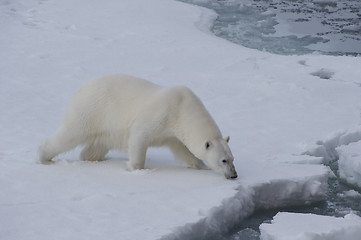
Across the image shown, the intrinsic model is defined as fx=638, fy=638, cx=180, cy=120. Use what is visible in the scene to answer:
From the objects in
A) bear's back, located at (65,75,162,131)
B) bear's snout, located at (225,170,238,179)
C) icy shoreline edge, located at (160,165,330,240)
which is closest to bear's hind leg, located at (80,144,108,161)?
bear's back, located at (65,75,162,131)

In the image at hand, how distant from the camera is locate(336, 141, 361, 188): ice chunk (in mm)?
4812

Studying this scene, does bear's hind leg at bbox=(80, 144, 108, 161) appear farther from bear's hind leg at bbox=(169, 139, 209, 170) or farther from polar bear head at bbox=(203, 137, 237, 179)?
polar bear head at bbox=(203, 137, 237, 179)

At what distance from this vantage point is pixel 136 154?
4.50 meters

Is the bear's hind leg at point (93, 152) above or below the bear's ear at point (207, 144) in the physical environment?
below

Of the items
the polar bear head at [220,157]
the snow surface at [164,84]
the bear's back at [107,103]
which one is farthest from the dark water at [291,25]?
the polar bear head at [220,157]

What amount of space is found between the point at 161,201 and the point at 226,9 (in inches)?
348

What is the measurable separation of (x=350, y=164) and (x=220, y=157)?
1.17 m

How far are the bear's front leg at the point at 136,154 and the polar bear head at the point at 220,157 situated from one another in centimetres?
46

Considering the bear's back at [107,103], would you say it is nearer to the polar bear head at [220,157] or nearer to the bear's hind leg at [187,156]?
the bear's hind leg at [187,156]

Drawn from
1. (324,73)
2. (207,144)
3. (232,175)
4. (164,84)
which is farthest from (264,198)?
(324,73)

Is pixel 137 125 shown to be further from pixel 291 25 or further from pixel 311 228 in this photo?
pixel 291 25

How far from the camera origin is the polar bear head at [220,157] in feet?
14.3

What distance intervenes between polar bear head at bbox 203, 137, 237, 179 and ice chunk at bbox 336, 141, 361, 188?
1.03 metres

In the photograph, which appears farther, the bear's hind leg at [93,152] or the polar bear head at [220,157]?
the bear's hind leg at [93,152]
